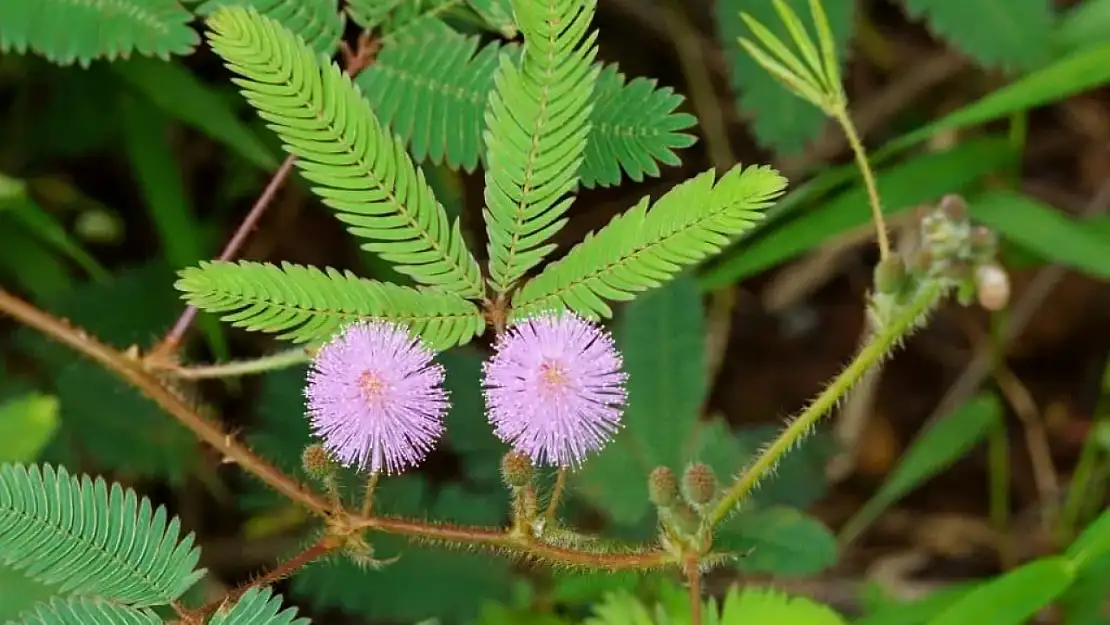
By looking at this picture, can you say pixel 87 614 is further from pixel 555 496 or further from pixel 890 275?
pixel 890 275

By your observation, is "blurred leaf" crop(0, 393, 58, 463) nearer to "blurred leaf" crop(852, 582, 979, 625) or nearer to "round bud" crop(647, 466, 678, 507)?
"round bud" crop(647, 466, 678, 507)

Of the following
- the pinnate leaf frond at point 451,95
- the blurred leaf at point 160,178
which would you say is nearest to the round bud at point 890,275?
the pinnate leaf frond at point 451,95

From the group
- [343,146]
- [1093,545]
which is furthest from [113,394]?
[1093,545]

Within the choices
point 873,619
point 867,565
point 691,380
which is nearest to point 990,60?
point 691,380

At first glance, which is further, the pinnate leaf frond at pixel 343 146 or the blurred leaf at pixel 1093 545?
the blurred leaf at pixel 1093 545

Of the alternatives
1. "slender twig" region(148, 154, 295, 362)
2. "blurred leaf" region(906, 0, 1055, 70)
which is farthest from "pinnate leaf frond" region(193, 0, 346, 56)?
"blurred leaf" region(906, 0, 1055, 70)

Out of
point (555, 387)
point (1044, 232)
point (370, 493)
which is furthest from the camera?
point (1044, 232)

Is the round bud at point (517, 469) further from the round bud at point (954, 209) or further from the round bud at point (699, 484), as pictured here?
the round bud at point (954, 209)
